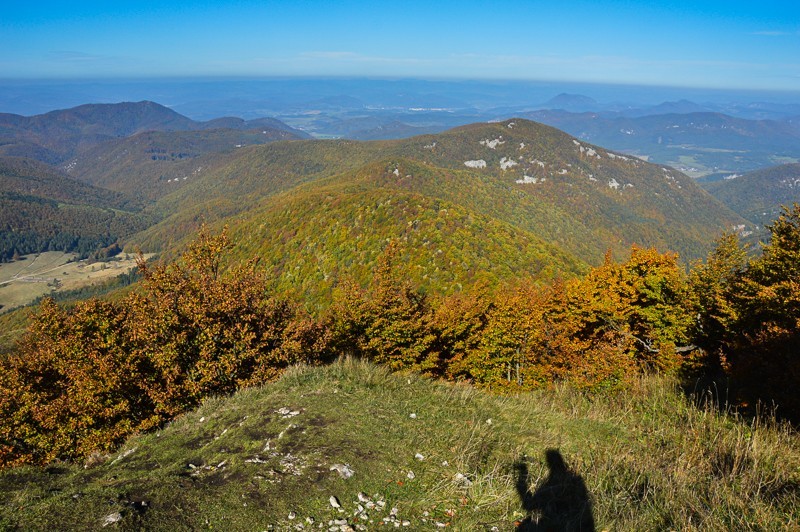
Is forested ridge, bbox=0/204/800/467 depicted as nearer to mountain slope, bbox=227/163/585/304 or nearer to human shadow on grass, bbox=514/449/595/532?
human shadow on grass, bbox=514/449/595/532

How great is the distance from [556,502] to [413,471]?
110 inches

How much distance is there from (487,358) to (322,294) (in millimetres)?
53812

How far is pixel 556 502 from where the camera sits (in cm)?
740

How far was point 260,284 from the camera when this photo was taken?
20016mm

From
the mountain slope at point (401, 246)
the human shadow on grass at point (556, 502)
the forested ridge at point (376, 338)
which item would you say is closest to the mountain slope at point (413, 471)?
the human shadow on grass at point (556, 502)

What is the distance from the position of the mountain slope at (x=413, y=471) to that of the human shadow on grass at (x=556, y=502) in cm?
4

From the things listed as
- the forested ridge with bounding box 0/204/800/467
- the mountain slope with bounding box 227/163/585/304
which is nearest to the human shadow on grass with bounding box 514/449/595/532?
the forested ridge with bounding box 0/204/800/467

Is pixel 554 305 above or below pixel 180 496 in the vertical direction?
below

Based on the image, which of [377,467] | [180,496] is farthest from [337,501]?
[180,496]

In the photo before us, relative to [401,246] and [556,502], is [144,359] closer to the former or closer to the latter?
[556,502]

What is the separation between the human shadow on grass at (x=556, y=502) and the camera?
6703 millimetres

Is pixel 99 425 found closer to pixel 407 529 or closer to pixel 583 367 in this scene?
pixel 407 529

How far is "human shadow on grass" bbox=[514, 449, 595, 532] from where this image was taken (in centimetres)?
670

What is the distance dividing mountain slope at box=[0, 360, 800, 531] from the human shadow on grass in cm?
4
